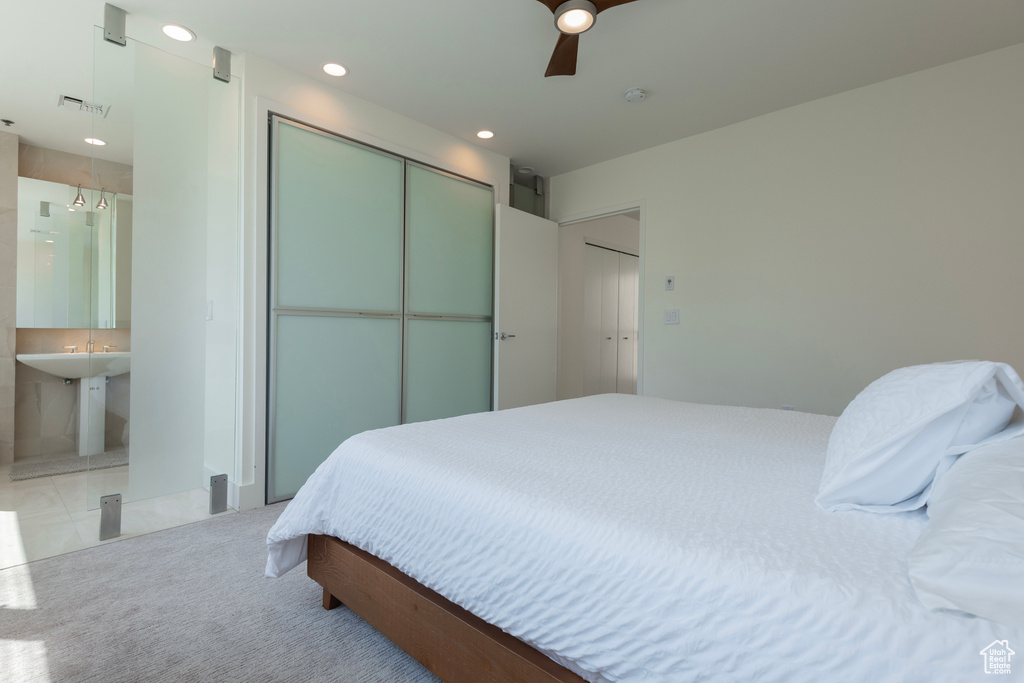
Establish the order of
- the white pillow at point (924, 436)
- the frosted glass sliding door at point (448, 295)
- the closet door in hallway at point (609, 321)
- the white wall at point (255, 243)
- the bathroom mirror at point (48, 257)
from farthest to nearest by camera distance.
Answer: the closet door in hallway at point (609, 321), the frosted glass sliding door at point (448, 295), the bathroom mirror at point (48, 257), the white wall at point (255, 243), the white pillow at point (924, 436)

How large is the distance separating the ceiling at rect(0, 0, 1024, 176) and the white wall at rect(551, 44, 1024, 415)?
0.21 meters

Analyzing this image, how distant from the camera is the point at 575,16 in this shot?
1890 millimetres

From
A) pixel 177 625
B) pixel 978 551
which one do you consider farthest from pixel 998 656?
pixel 177 625

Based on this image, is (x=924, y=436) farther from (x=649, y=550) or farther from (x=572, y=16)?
(x=572, y=16)

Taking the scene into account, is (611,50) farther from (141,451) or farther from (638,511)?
(141,451)

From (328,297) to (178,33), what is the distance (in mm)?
1470

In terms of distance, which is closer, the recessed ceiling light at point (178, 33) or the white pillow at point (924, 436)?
the white pillow at point (924, 436)

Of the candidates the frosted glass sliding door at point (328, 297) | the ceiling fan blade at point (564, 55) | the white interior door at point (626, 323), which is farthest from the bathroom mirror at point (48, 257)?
the white interior door at point (626, 323)

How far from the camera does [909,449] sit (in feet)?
2.93

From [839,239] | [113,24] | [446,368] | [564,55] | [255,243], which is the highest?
[113,24]

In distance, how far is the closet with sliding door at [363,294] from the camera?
269 cm

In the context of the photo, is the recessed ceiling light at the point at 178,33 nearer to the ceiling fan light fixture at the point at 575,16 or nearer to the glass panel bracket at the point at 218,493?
the ceiling fan light fixture at the point at 575,16

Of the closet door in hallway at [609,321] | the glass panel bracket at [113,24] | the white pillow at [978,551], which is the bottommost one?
the white pillow at [978,551]

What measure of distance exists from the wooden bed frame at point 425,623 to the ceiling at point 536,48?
2247 millimetres
